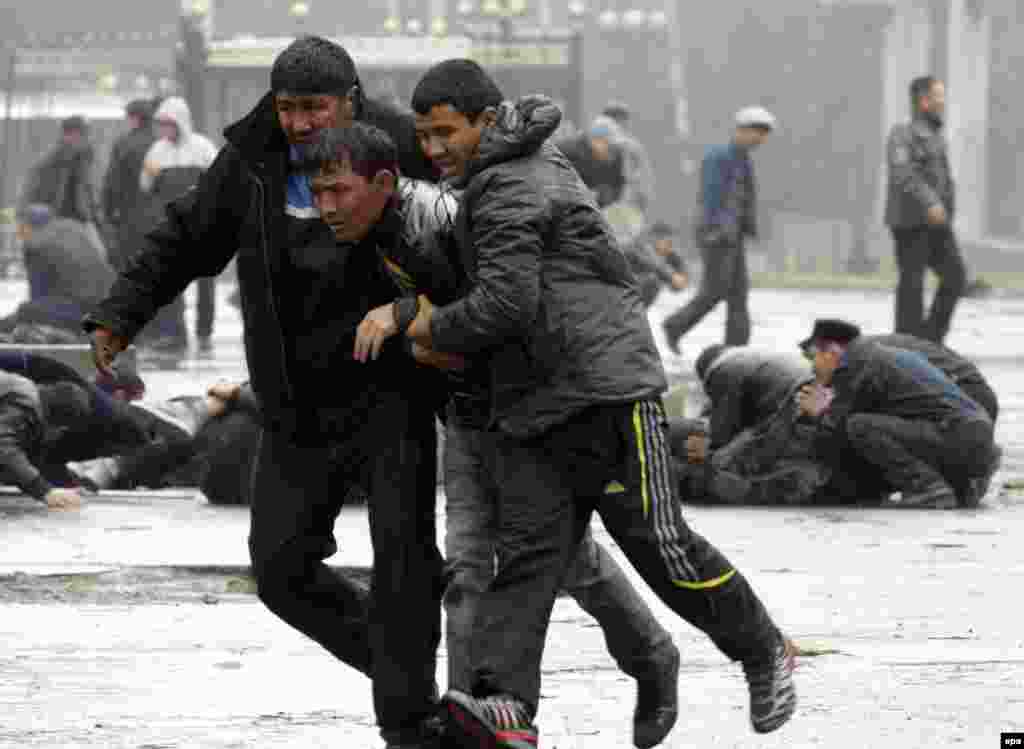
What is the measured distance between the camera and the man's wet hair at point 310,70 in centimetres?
527

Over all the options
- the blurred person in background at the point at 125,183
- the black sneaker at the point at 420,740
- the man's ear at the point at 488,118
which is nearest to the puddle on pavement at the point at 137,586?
the black sneaker at the point at 420,740

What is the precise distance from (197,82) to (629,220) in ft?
29.5

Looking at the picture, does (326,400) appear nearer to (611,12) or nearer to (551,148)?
(551,148)

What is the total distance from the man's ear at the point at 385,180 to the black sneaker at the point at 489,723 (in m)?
1.06

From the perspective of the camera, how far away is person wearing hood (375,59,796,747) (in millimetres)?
5094

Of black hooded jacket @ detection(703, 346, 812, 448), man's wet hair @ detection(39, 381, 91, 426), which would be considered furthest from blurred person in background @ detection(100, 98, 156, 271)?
black hooded jacket @ detection(703, 346, 812, 448)

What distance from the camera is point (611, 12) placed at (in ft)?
164

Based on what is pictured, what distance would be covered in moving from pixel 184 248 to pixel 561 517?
41.7 inches

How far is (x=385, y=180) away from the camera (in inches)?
208

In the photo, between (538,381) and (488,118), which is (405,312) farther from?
(488,118)

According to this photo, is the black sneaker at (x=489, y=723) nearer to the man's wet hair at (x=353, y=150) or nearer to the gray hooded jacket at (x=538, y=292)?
the gray hooded jacket at (x=538, y=292)

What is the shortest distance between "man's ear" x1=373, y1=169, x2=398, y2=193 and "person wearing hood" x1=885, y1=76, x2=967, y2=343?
10265 millimetres

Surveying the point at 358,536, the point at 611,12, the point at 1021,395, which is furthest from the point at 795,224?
the point at 358,536

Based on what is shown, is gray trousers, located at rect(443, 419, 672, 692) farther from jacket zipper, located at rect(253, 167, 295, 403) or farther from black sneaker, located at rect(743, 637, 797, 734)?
jacket zipper, located at rect(253, 167, 295, 403)
